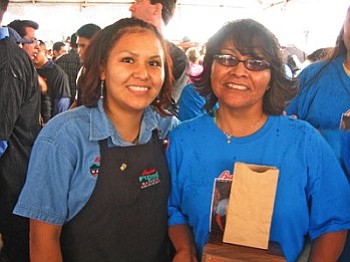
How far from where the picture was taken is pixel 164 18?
228 cm

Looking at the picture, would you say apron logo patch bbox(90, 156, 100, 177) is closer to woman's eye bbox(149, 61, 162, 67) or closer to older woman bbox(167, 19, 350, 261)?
older woman bbox(167, 19, 350, 261)

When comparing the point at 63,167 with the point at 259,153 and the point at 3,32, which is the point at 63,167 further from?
the point at 3,32

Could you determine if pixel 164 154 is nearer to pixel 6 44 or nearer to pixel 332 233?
pixel 332 233

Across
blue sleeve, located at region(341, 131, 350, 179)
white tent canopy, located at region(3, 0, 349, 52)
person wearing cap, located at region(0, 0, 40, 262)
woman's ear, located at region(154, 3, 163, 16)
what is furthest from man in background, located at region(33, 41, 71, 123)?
white tent canopy, located at region(3, 0, 349, 52)

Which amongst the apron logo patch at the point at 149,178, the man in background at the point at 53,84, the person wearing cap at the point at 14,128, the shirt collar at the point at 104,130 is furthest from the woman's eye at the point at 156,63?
the man in background at the point at 53,84

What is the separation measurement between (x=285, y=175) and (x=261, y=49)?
1.40 ft

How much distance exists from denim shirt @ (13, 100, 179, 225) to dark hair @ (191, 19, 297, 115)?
0.47 meters

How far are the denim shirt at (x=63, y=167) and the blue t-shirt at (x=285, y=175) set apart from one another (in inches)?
12.2

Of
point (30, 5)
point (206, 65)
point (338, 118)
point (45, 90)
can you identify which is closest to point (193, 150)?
point (206, 65)

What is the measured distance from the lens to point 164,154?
1.42m

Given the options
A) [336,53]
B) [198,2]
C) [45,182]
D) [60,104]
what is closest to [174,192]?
[45,182]

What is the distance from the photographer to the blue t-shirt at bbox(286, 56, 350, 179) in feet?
5.17

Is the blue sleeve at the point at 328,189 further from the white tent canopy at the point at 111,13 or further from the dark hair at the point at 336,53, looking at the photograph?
the white tent canopy at the point at 111,13

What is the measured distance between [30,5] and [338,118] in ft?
33.8
